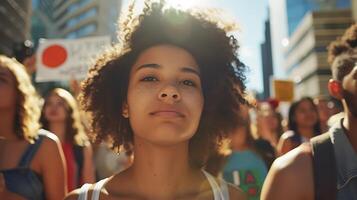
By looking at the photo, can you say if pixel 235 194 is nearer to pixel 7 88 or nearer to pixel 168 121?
pixel 168 121

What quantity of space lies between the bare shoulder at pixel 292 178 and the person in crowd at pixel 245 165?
78.8 inches

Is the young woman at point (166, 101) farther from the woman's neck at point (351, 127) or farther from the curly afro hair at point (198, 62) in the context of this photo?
the woman's neck at point (351, 127)

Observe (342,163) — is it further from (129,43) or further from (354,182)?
(129,43)

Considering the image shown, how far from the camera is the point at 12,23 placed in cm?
6919

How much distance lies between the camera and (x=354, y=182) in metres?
2.08

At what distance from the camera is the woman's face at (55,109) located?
4828 millimetres

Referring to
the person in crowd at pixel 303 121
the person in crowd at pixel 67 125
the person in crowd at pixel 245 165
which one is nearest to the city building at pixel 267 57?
the person in crowd at pixel 303 121

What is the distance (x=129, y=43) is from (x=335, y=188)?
3.91 ft

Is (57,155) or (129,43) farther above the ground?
(129,43)

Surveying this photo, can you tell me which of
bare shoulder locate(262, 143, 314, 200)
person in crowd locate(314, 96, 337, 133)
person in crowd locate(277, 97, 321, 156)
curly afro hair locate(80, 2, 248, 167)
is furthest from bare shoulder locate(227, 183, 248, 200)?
person in crowd locate(314, 96, 337, 133)

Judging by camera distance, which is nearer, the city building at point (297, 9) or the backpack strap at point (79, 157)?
the backpack strap at point (79, 157)

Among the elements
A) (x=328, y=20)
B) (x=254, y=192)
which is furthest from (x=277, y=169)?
(x=328, y=20)

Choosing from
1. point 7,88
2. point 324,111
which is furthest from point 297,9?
point 7,88

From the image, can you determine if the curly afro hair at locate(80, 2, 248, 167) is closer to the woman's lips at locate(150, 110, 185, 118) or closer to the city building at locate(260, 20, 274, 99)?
the woman's lips at locate(150, 110, 185, 118)
